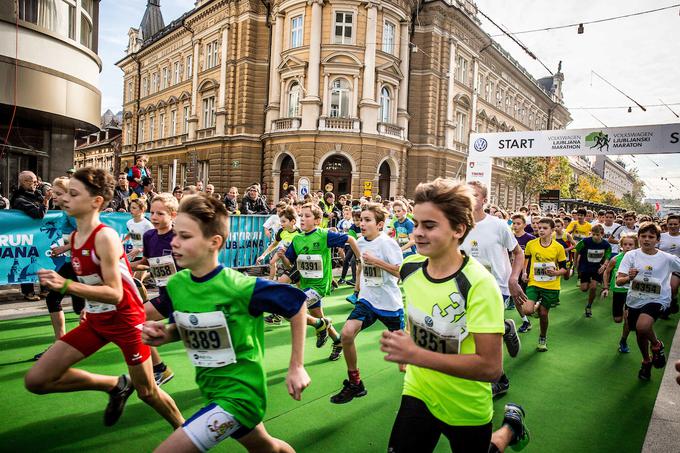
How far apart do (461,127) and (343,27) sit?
42.9 feet

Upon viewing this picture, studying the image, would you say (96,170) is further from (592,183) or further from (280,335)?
(592,183)

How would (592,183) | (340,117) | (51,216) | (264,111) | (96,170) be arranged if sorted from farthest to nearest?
(592,183)
(264,111)
(340,117)
(51,216)
(96,170)

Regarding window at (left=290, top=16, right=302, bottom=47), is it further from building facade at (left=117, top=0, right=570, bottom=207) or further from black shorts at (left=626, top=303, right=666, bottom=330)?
black shorts at (left=626, top=303, right=666, bottom=330)

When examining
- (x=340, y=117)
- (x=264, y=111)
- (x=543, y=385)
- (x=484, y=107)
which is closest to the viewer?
(x=543, y=385)

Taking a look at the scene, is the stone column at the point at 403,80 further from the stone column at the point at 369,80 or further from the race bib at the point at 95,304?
the race bib at the point at 95,304

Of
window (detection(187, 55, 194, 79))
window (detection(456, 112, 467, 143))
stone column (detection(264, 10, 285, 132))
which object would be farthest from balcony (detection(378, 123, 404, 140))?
window (detection(187, 55, 194, 79))

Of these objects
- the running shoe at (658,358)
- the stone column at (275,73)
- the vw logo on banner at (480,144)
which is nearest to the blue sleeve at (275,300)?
the running shoe at (658,358)

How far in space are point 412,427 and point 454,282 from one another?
807 mm

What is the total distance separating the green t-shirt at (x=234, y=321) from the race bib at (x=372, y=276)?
2.40 meters

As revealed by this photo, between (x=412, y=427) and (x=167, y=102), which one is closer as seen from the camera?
(x=412, y=427)

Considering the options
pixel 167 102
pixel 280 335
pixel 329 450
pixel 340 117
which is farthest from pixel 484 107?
pixel 329 450

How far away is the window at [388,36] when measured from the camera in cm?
2623

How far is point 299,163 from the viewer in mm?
25641

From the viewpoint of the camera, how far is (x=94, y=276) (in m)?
3.24
